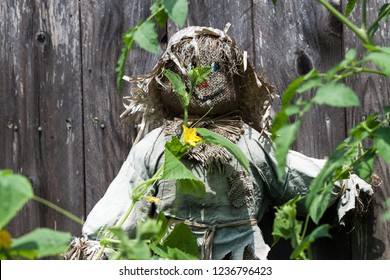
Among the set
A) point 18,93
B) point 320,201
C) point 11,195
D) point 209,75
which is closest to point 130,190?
point 209,75

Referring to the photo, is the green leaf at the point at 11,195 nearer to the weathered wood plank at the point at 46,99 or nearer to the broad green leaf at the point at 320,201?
the broad green leaf at the point at 320,201

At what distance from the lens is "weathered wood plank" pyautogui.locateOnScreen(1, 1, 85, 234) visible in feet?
7.06

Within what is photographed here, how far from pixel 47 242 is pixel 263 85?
48.7 inches

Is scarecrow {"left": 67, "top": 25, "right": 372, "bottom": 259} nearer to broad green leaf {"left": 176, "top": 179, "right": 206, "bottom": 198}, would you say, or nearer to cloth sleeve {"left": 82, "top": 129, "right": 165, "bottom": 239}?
cloth sleeve {"left": 82, "top": 129, "right": 165, "bottom": 239}

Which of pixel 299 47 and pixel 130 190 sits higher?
pixel 299 47

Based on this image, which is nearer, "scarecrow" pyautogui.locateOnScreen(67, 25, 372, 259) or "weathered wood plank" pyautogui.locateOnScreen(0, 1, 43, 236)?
"scarecrow" pyautogui.locateOnScreen(67, 25, 372, 259)

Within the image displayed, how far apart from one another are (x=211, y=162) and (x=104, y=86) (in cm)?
45

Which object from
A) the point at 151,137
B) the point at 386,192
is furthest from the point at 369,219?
the point at 151,137

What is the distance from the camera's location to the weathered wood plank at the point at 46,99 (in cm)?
215

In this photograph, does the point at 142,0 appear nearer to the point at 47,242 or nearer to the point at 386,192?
the point at 386,192

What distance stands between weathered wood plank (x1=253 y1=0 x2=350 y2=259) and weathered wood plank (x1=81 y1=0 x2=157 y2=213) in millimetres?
307

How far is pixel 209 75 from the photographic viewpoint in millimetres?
1895

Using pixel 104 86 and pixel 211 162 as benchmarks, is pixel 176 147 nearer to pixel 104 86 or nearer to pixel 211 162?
pixel 211 162

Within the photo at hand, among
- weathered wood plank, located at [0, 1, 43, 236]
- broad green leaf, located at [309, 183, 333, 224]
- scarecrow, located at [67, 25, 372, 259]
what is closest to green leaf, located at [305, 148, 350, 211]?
broad green leaf, located at [309, 183, 333, 224]
